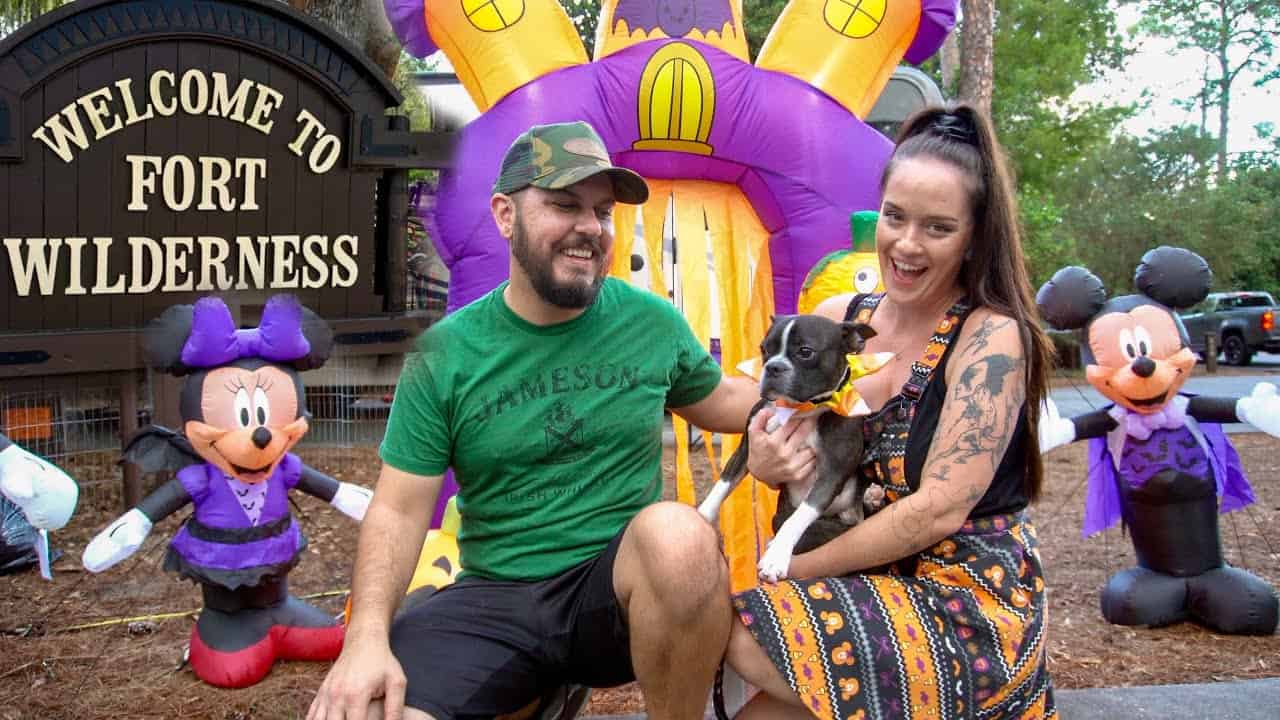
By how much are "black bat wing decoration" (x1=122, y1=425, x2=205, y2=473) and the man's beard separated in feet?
6.60

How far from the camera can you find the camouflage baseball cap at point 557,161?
2.22 meters

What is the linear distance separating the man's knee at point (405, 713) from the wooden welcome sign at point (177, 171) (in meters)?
0.89

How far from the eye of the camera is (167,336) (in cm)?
278

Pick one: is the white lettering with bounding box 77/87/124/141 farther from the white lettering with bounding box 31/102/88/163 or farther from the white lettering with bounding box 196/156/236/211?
the white lettering with bounding box 196/156/236/211

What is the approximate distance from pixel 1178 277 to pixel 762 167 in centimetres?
179

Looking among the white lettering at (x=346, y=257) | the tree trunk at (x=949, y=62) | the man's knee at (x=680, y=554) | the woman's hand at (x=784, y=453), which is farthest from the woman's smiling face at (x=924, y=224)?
the tree trunk at (x=949, y=62)

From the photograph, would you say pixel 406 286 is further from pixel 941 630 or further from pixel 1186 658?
pixel 1186 658

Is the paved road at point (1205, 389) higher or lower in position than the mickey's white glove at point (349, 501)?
lower

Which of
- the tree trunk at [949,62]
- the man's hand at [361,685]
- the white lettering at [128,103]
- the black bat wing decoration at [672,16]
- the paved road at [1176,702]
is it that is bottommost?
the paved road at [1176,702]

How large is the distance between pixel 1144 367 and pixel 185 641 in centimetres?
395

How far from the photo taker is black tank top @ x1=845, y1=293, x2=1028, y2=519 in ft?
6.97

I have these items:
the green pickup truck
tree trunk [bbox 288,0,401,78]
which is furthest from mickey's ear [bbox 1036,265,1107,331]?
the green pickup truck

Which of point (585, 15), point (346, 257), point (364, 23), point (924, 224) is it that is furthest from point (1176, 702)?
point (585, 15)

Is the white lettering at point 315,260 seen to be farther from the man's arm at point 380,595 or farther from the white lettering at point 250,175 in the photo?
the man's arm at point 380,595
